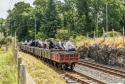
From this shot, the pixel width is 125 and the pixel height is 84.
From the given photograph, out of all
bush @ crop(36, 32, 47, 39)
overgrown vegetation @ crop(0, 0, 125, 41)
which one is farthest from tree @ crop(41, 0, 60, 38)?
bush @ crop(36, 32, 47, 39)

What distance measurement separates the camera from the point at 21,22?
130 meters

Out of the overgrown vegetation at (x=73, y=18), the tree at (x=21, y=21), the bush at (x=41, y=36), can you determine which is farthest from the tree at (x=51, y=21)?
the tree at (x=21, y=21)

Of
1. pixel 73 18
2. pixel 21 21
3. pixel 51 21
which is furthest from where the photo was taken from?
pixel 21 21

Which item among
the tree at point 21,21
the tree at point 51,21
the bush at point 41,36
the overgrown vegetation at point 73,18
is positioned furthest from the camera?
the tree at point 21,21

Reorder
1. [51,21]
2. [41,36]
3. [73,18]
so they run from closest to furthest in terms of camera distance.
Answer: [73,18], [41,36], [51,21]

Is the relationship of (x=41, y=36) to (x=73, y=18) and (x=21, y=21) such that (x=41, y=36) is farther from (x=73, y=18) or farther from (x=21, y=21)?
(x=21, y=21)

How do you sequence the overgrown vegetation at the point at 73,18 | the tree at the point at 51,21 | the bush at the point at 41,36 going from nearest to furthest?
the overgrown vegetation at the point at 73,18
the bush at the point at 41,36
the tree at the point at 51,21

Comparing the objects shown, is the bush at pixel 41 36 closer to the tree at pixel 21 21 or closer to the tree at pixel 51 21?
the tree at pixel 51 21

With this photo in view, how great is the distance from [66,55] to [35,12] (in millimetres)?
88023

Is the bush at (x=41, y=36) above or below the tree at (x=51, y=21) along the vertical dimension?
below

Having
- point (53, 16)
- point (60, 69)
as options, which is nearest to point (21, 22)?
point (53, 16)

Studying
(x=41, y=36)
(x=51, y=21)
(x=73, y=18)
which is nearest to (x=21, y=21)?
(x=51, y=21)

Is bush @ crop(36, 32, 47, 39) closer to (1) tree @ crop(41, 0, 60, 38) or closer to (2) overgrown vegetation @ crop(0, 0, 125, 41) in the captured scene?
(2) overgrown vegetation @ crop(0, 0, 125, 41)

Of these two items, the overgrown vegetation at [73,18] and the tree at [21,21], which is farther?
the tree at [21,21]
